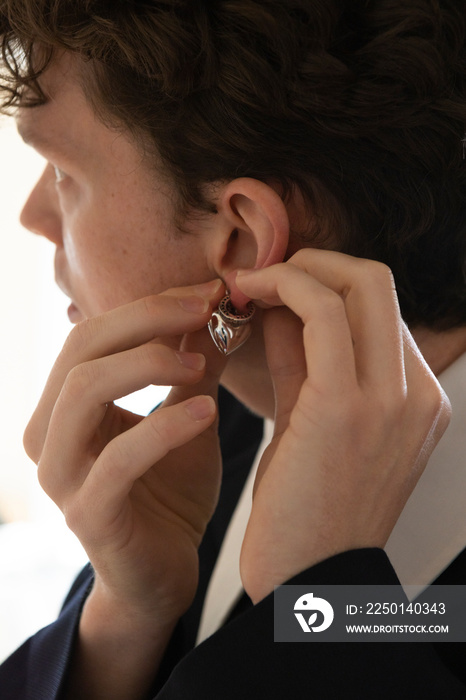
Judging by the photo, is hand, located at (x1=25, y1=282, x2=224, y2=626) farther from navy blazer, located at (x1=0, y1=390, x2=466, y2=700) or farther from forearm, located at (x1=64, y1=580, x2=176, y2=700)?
navy blazer, located at (x1=0, y1=390, x2=466, y2=700)

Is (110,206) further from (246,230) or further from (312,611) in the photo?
(312,611)

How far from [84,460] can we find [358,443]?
39 cm

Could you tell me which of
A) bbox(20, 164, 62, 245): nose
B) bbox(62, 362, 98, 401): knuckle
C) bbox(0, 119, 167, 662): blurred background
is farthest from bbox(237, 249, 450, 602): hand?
bbox(0, 119, 167, 662): blurred background

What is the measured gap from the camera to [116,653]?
1.08 m

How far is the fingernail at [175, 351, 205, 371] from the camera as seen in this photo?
0.86 metres

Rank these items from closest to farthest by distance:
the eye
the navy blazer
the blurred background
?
the navy blazer
the eye
the blurred background

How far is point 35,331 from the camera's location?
3.32 metres

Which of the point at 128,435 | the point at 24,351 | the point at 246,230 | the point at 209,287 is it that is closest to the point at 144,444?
the point at 128,435

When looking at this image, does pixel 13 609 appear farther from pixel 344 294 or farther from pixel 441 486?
pixel 344 294

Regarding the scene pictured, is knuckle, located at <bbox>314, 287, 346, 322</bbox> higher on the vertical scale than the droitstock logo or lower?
higher

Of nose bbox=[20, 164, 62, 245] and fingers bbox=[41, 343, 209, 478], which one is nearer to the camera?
fingers bbox=[41, 343, 209, 478]

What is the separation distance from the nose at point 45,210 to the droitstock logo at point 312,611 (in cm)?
74

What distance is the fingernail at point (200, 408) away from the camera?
821mm

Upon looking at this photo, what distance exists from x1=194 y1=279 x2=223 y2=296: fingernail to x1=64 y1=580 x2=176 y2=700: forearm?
0.54 metres
